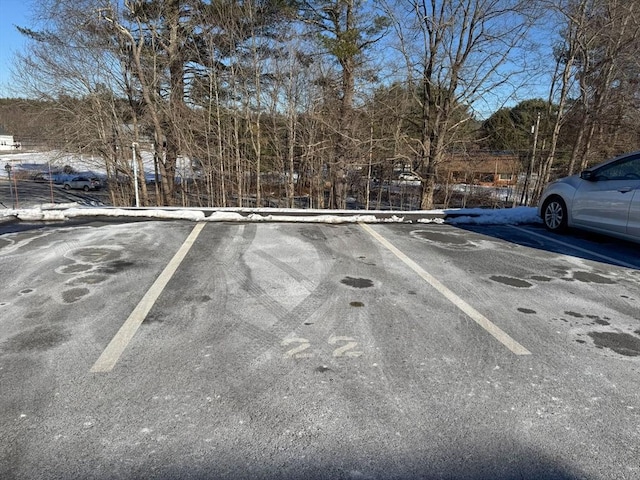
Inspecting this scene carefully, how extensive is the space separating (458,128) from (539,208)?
684cm

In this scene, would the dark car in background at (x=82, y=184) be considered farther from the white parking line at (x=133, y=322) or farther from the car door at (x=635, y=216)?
the car door at (x=635, y=216)

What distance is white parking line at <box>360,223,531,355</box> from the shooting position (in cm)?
284

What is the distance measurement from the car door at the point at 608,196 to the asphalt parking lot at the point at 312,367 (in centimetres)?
112

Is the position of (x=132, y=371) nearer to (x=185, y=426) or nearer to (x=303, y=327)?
(x=185, y=426)

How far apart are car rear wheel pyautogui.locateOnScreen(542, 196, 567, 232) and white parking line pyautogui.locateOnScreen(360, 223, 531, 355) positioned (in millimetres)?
3399

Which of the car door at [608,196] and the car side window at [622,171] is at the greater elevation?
the car side window at [622,171]

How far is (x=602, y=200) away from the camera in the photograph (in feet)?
19.2

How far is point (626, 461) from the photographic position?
180cm

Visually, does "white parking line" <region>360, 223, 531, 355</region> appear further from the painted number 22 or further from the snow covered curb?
the snow covered curb

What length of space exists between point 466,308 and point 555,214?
4.51 m

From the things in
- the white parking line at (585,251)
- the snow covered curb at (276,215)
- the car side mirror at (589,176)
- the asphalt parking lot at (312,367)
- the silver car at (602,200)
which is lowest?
the asphalt parking lot at (312,367)

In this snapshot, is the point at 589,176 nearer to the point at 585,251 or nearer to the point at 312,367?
the point at 585,251

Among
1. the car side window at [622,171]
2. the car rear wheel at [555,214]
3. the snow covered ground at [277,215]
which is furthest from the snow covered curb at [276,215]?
the car side window at [622,171]

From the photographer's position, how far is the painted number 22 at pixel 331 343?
8.63 ft
